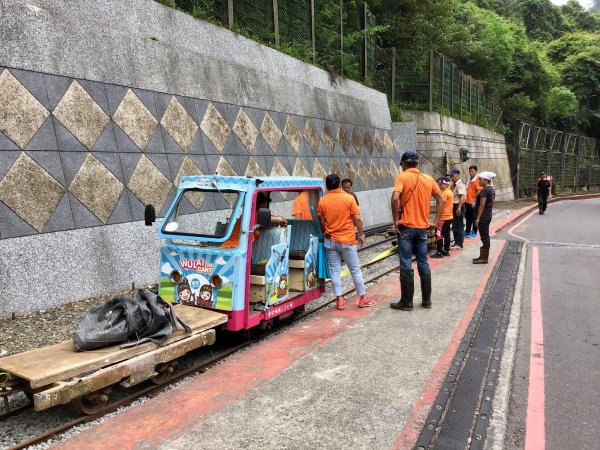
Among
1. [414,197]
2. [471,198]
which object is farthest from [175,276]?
[471,198]

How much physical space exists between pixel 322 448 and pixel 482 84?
32499 millimetres

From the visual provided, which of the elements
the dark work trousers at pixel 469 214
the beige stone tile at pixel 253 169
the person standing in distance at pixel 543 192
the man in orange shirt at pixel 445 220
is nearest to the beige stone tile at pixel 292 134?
the beige stone tile at pixel 253 169

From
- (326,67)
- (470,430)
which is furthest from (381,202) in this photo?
(470,430)

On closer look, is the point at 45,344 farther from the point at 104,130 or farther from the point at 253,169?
the point at 253,169

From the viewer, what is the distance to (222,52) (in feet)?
37.2

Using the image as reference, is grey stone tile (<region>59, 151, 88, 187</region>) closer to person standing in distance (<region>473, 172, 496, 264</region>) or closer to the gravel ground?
the gravel ground

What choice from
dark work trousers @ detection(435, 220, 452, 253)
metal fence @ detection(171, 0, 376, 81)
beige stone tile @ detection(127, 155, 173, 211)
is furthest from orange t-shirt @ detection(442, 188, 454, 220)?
metal fence @ detection(171, 0, 376, 81)

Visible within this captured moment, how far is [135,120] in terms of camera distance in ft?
28.5

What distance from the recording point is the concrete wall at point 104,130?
6.85 metres

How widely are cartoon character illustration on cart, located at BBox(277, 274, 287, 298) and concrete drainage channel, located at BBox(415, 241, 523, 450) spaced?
2.26m

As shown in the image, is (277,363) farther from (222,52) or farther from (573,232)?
(573,232)

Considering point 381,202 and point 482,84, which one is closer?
point 381,202

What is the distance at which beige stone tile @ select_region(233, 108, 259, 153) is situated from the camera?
11.3m

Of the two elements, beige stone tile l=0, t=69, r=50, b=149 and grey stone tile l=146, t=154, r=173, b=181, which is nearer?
beige stone tile l=0, t=69, r=50, b=149
